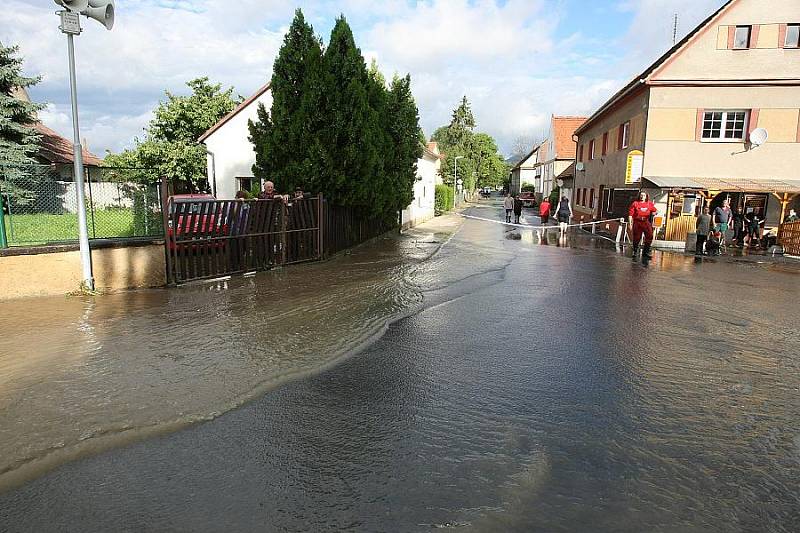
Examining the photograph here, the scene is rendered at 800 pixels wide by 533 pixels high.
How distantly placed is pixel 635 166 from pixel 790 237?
5.46 meters

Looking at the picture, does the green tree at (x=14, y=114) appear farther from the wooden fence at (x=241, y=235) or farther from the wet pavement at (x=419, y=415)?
the wet pavement at (x=419, y=415)

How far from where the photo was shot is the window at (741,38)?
1890cm

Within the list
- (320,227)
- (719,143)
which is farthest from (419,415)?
(719,143)

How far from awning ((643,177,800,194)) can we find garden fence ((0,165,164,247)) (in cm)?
1669

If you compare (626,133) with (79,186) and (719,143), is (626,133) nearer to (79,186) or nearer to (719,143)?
(719,143)

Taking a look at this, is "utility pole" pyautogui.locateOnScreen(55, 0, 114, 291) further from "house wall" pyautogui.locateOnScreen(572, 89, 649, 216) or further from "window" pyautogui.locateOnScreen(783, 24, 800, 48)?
"window" pyautogui.locateOnScreen(783, 24, 800, 48)

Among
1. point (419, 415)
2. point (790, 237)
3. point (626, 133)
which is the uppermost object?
point (626, 133)

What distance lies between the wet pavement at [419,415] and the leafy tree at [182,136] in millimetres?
23610

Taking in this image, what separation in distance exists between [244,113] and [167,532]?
25.4m

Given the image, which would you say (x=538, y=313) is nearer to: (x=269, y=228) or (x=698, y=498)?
(x=698, y=498)

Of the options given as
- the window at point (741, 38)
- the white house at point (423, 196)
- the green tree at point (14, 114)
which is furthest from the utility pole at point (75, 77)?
the window at point (741, 38)

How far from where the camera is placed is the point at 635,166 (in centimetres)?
1972

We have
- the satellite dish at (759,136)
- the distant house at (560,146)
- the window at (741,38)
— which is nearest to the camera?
the satellite dish at (759,136)

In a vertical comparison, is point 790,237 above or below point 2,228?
below
